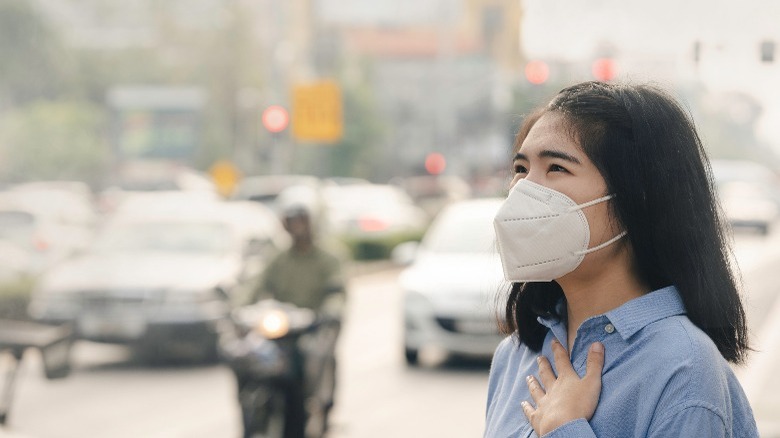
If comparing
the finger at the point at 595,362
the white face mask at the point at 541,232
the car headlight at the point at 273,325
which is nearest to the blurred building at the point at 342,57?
the car headlight at the point at 273,325

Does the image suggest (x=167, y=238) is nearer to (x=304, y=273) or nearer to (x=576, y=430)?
(x=304, y=273)

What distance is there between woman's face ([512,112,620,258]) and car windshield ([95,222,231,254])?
1163cm

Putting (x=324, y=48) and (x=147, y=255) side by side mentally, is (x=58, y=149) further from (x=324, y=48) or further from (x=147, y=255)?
(x=147, y=255)

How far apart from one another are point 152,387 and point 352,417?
2479mm

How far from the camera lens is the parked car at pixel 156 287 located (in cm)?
1281

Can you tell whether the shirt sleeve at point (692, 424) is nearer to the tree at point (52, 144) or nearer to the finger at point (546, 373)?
the finger at point (546, 373)

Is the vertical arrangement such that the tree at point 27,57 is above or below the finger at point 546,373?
below

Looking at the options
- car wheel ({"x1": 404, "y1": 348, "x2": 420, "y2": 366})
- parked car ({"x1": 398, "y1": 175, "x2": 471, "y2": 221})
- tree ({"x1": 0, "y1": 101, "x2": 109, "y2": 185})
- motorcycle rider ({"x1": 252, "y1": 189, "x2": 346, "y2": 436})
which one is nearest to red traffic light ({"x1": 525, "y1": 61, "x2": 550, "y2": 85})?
car wheel ({"x1": 404, "y1": 348, "x2": 420, "y2": 366})

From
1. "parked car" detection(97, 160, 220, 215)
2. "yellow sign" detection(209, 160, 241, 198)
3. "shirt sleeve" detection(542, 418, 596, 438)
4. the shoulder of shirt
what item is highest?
the shoulder of shirt

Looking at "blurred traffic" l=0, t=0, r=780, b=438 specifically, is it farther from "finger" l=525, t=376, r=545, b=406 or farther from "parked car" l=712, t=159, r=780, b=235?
"finger" l=525, t=376, r=545, b=406

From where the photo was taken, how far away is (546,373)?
7.89 ft

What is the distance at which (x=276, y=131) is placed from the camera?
24.1m

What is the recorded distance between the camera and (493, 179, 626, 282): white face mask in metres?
2.37

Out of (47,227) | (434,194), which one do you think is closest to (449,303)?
(47,227)
